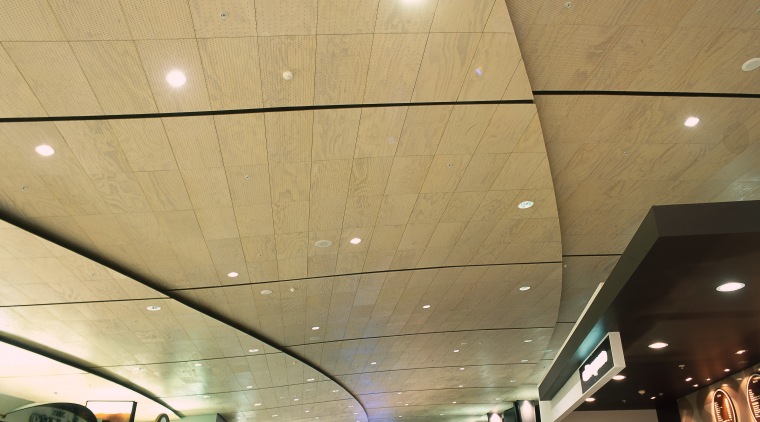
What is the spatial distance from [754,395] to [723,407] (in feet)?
3.66

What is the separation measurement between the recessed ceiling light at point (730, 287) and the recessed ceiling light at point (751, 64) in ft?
7.41

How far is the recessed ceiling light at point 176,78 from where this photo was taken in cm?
517

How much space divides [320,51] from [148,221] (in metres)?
3.87

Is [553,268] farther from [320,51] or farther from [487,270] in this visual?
[320,51]

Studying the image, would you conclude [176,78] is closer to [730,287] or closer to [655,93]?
[655,93]

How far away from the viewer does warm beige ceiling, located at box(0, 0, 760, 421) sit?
495 centimetres

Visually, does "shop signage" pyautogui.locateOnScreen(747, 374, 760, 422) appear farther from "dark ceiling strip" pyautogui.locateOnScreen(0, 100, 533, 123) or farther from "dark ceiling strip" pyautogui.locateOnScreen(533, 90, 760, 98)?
"dark ceiling strip" pyautogui.locateOnScreen(0, 100, 533, 123)

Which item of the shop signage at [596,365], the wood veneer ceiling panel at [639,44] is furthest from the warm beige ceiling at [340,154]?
the shop signage at [596,365]

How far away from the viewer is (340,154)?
655 centimetres

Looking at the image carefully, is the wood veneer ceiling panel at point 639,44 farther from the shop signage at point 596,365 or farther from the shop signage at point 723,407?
the shop signage at point 723,407

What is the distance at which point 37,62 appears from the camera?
4.90 meters

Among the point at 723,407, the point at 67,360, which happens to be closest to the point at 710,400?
the point at 723,407

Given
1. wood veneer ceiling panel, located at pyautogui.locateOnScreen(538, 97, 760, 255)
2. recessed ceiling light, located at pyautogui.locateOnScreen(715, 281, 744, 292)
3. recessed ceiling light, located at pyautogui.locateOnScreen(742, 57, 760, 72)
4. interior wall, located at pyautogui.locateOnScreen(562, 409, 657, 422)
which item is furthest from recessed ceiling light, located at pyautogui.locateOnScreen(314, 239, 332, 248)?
interior wall, located at pyautogui.locateOnScreen(562, 409, 657, 422)

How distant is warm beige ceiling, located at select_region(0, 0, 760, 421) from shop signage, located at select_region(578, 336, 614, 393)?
82.2 inches
